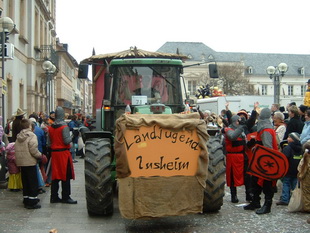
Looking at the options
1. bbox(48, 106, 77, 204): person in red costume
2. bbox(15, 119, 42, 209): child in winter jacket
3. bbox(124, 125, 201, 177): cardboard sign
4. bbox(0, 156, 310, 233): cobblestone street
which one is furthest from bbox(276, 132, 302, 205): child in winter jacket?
bbox(15, 119, 42, 209): child in winter jacket

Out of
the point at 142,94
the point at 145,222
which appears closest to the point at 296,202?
the point at 145,222

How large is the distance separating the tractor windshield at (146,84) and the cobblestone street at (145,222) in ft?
6.97

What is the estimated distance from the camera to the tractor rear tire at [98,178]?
23.9ft

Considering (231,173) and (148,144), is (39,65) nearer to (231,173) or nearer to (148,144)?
(231,173)

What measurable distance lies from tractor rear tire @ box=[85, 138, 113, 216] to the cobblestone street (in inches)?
10.6

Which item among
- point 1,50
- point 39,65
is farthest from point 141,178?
point 39,65

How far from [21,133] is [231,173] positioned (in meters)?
4.18

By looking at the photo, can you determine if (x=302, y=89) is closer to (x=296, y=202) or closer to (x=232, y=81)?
(x=232, y=81)

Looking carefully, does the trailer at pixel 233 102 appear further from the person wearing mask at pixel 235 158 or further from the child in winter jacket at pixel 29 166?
the child in winter jacket at pixel 29 166

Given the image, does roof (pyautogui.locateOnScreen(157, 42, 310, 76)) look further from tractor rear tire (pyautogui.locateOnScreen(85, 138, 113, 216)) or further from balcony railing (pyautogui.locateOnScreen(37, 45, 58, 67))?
tractor rear tire (pyautogui.locateOnScreen(85, 138, 113, 216))

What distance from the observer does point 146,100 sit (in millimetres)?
8523

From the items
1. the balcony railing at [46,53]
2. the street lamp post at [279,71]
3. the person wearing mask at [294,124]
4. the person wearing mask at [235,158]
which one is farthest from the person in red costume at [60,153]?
the balcony railing at [46,53]

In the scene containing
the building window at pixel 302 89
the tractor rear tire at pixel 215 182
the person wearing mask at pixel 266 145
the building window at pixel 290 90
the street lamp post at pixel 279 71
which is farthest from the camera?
the building window at pixel 290 90

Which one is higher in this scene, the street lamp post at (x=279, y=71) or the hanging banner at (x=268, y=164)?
the street lamp post at (x=279, y=71)
